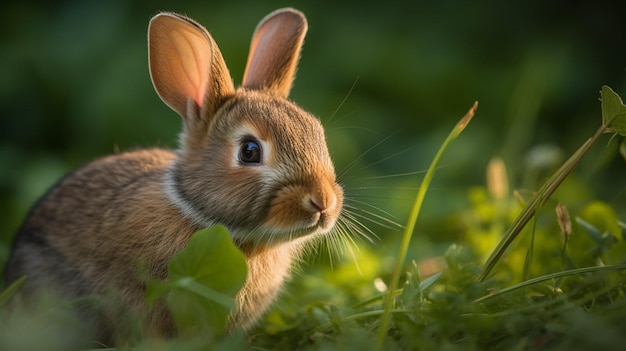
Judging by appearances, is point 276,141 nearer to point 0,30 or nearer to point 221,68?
point 221,68

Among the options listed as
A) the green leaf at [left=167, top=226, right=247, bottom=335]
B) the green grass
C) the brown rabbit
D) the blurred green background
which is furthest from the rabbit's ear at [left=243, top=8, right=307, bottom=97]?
the blurred green background

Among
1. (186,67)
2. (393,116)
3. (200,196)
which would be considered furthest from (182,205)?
(393,116)

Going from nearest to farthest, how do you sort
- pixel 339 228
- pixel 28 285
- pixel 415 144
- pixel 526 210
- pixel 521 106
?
pixel 526 210 → pixel 339 228 → pixel 28 285 → pixel 521 106 → pixel 415 144

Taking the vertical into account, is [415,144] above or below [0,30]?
below

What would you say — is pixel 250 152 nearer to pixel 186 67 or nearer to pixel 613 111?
pixel 186 67

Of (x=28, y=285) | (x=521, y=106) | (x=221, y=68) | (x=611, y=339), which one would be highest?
(x=221, y=68)

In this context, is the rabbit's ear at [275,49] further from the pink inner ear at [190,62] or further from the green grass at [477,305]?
the green grass at [477,305]

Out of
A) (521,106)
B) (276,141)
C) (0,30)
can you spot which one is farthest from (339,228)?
(0,30)

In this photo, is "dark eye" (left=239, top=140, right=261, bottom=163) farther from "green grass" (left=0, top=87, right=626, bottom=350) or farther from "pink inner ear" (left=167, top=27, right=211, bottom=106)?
"green grass" (left=0, top=87, right=626, bottom=350)
